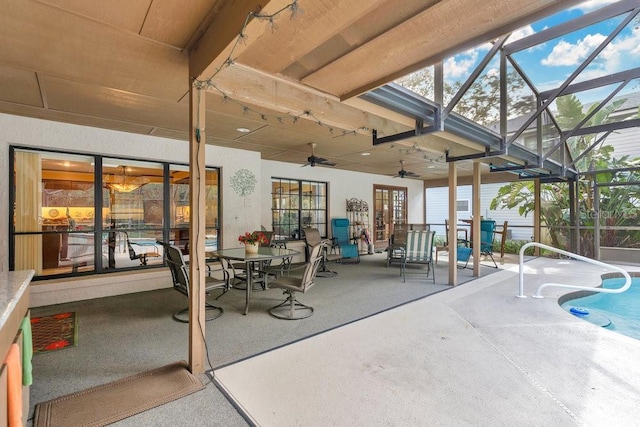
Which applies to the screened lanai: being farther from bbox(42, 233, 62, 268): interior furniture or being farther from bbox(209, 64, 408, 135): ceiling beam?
bbox(42, 233, 62, 268): interior furniture

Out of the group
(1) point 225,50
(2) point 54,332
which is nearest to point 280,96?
(1) point 225,50

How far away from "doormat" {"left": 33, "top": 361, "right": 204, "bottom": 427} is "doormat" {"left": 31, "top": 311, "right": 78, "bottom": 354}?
3.45 feet

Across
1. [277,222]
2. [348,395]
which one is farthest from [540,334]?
[277,222]

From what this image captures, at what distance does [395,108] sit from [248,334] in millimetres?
2943

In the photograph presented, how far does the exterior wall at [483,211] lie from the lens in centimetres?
1000

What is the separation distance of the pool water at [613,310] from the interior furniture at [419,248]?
2.06 m

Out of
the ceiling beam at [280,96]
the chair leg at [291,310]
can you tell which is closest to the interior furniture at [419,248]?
the chair leg at [291,310]

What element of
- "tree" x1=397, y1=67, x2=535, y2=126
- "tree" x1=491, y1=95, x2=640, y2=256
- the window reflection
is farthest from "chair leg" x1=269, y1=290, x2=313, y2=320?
"tree" x1=491, y1=95, x2=640, y2=256

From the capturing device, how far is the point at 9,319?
1.29 meters

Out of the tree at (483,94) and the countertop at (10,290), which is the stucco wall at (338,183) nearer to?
the tree at (483,94)

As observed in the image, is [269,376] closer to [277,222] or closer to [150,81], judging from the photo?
[150,81]

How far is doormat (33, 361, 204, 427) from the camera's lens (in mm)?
1793

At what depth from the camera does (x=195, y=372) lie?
2.29 metres

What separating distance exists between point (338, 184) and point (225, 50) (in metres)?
6.73
